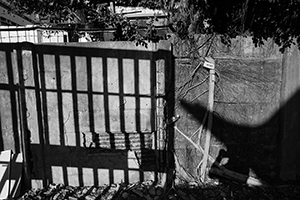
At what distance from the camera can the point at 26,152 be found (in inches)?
127

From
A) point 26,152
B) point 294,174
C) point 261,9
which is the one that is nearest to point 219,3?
point 261,9

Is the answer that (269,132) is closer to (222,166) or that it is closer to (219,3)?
(222,166)

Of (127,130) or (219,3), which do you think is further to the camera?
(219,3)

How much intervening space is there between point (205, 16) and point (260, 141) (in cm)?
216

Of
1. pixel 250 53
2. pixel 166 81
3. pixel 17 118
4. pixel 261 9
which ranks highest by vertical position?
pixel 261 9

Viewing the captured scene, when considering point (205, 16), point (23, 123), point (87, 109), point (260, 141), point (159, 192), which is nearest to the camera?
point (23, 123)

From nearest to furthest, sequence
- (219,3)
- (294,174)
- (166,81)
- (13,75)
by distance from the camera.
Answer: (13,75) < (166,81) < (294,174) < (219,3)

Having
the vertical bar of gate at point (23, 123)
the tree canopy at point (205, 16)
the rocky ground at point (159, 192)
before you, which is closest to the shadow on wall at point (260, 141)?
the rocky ground at point (159, 192)

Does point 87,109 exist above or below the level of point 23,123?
above

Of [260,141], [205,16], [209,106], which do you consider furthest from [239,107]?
[205,16]

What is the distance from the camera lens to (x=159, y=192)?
3391 millimetres

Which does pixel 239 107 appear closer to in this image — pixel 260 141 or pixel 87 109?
pixel 260 141

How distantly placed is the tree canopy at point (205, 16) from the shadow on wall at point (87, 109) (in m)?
0.72

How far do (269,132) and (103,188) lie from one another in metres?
2.53
